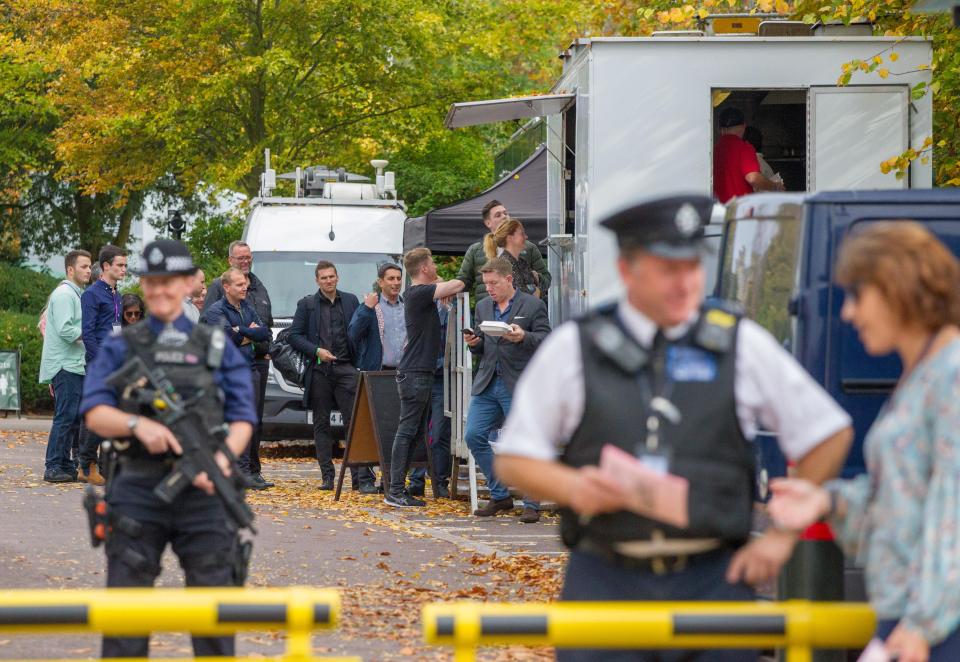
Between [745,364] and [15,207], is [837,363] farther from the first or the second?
[15,207]

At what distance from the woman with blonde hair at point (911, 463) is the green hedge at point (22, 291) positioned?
105 ft

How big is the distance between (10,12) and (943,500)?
31937mm

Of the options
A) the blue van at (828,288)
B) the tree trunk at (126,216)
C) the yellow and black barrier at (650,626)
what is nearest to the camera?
the yellow and black barrier at (650,626)

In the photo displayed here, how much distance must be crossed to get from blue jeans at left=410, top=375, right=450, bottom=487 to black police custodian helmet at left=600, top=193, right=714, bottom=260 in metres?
10.0

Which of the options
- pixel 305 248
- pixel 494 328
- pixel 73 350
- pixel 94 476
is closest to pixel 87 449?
pixel 94 476

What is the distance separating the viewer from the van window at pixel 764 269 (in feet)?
22.6

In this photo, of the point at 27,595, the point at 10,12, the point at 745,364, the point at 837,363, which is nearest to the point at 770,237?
the point at 837,363

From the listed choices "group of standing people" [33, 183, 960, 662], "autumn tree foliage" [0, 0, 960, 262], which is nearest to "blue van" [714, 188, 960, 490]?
"group of standing people" [33, 183, 960, 662]

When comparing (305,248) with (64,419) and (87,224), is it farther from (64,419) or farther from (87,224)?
(87,224)

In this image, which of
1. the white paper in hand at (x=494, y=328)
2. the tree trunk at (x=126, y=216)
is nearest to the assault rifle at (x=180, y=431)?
the white paper in hand at (x=494, y=328)

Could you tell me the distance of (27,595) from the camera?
12.3 ft

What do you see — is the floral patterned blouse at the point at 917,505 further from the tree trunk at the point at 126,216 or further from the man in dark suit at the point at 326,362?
the tree trunk at the point at 126,216

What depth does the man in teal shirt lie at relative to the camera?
1473 cm

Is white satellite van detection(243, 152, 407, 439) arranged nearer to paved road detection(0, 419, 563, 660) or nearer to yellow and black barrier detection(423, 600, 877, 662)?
paved road detection(0, 419, 563, 660)
